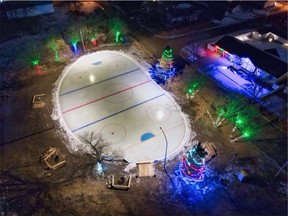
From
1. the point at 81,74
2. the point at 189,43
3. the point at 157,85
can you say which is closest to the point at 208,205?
the point at 157,85

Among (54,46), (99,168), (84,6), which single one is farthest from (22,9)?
(99,168)

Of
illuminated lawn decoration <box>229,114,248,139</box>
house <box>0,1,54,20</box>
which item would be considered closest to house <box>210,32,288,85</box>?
illuminated lawn decoration <box>229,114,248,139</box>

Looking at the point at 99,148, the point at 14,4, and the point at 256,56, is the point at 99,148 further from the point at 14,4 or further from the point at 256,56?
the point at 14,4

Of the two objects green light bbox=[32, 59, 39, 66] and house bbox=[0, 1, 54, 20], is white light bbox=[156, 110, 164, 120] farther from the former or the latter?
house bbox=[0, 1, 54, 20]

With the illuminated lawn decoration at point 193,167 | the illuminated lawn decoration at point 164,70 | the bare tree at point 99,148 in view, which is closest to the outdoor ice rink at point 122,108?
the bare tree at point 99,148

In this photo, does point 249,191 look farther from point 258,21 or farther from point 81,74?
point 258,21

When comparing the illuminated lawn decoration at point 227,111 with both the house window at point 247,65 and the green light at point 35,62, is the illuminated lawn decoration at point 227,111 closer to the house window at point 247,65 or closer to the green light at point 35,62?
the house window at point 247,65
